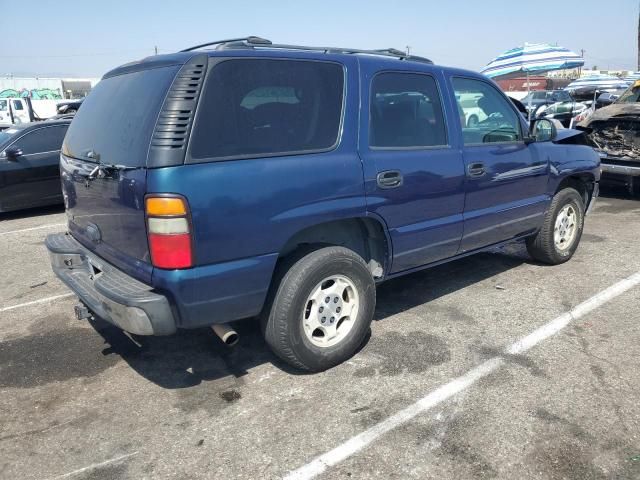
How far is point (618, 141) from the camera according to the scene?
8.49 metres

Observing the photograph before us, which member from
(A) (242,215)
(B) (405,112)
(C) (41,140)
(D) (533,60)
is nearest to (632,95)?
(D) (533,60)

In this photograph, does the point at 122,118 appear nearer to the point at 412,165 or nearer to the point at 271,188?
the point at 271,188

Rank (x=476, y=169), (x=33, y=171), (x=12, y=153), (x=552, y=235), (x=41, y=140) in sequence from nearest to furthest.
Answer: (x=476, y=169), (x=552, y=235), (x=12, y=153), (x=33, y=171), (x=41, y=140)

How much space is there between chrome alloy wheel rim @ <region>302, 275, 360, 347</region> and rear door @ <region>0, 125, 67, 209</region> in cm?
686

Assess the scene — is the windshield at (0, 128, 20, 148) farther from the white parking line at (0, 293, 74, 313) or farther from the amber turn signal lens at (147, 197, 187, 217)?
the amber turn signal lens at (147, 197, 187, 217)

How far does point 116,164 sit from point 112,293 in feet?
2.33

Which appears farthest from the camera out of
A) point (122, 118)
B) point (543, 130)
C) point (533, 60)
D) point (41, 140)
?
point (533, 60)

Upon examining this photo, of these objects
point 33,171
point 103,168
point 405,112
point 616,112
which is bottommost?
point 33,171

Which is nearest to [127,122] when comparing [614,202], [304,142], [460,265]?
[304,142]

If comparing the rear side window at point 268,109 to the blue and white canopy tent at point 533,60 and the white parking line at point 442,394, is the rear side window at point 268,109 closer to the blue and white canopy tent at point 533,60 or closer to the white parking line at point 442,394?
the white parking line at point 442,394

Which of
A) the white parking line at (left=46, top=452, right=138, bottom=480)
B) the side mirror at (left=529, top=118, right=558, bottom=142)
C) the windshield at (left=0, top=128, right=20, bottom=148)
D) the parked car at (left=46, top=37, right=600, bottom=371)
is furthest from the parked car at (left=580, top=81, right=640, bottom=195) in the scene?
the windshield at (left=0, top=128, right=20, bottom=148)

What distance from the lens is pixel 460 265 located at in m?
5.64

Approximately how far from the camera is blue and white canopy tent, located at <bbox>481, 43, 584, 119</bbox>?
47.6 feet

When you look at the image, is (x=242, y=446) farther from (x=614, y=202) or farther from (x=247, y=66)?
(x=614, y=202)
